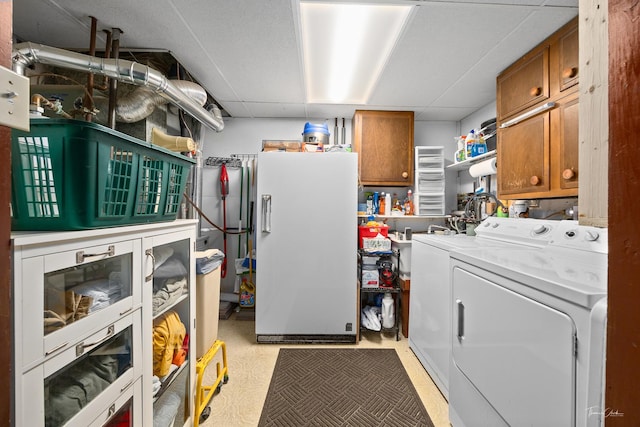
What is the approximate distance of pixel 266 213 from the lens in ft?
7.32

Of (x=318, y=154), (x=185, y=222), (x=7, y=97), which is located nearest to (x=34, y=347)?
(x=7, y=97)

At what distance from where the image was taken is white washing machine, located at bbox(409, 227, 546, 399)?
1.59 metres

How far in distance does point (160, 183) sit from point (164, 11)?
1.08 meters

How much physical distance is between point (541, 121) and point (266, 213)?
2.09m

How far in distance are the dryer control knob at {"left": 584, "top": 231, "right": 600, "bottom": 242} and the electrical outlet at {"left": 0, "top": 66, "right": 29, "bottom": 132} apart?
191 centimetres

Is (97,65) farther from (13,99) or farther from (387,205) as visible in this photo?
(387,205)

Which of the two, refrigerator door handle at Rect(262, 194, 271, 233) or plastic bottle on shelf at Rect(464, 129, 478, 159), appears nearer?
refrigerator door handle at Rect(262, 194, 271, 233)

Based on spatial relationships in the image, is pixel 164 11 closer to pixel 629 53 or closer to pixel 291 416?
pixel 629 53

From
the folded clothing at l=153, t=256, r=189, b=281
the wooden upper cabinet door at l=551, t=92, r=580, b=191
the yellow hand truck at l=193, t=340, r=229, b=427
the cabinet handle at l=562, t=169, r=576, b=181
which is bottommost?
the yellow hand truck at l=193, t=340, r=229, b=427

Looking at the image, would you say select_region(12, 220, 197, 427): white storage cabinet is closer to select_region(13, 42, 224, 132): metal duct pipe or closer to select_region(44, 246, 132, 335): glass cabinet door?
select_region(44, 246, 132, 335): glass cabinet door

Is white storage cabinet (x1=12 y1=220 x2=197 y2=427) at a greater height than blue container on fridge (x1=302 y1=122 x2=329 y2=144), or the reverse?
blue container on fridge (x1=302 y1=122 x2=329 y2=144)

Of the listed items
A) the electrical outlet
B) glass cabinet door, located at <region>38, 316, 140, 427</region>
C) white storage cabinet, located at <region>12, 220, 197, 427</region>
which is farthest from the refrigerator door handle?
the electrical outlet

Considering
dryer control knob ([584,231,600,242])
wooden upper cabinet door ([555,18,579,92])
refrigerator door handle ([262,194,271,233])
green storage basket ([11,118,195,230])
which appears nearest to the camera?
green storage basket ([11,118,195,230])

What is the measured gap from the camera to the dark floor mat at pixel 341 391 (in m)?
1.49
